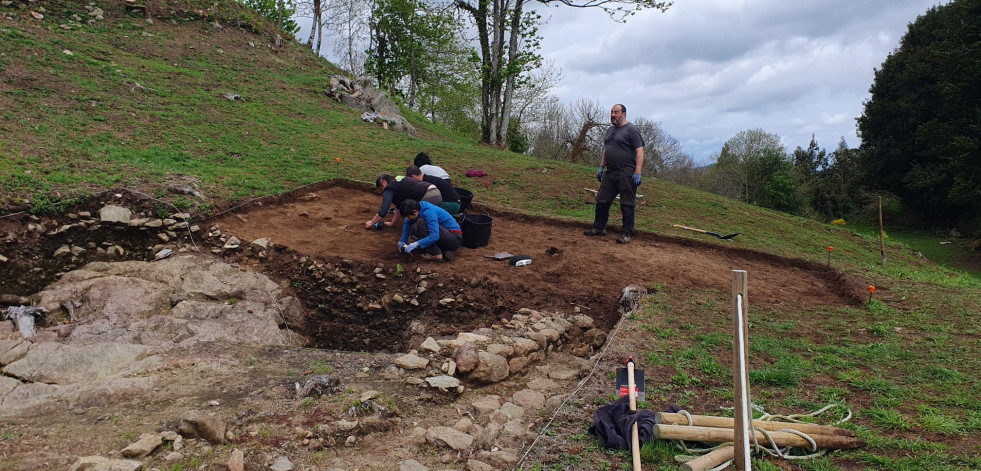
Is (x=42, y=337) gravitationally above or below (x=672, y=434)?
below

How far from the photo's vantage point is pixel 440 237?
692cm

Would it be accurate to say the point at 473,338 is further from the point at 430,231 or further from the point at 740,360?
the point at 740,360

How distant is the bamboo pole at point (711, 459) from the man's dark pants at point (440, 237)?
446cm

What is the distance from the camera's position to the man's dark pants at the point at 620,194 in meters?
7.93

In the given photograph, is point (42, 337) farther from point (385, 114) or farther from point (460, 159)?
point (385, 114)

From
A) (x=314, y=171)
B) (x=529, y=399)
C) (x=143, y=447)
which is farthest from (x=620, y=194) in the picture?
(x=143, y=447)

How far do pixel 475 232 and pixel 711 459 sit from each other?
198 inches

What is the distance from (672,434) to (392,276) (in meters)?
4.33

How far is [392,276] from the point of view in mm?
6828

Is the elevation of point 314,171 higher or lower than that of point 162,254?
higher

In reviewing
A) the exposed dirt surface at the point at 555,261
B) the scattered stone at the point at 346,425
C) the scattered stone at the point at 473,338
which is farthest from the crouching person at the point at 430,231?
the scattered stone at the point at 346,425

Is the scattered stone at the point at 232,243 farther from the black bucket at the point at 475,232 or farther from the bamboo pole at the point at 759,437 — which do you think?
the bamboo pole at the point at 759,437

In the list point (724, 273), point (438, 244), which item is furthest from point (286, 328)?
point (724, 273)

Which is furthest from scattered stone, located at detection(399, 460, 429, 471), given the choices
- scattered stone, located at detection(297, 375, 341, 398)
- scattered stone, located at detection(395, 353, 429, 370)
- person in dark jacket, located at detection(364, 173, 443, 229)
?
person in dark jacket, located at detection(364, 173, 443, 229)
